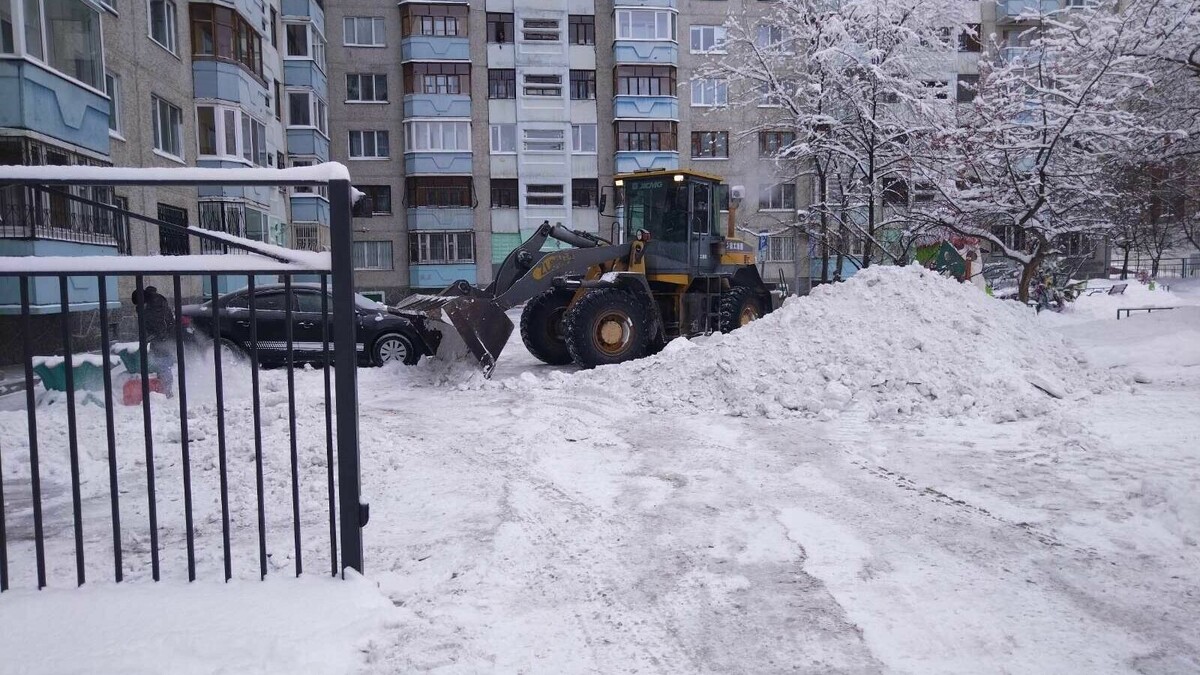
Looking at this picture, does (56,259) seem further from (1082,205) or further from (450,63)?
(450,63)

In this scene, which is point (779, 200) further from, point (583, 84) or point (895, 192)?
point (895, 192)

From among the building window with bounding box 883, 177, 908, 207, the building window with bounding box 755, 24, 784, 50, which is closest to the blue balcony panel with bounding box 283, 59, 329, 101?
the building window with bounding box 755, 24, 784, 50

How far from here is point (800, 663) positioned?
3.46 meters

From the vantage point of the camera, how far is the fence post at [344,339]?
3.60 metres

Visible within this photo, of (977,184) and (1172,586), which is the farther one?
(977,184)

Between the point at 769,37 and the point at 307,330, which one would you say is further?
the point at 769,37

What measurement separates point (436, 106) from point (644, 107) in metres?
9.31

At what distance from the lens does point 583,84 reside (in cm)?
3966

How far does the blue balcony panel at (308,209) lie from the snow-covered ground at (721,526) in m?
23.4

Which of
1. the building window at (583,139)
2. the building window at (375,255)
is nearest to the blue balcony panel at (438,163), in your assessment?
the building window at (375,255)

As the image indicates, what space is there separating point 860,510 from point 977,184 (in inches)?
612

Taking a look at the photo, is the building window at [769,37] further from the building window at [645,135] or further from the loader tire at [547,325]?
the loader tire at [547,325]

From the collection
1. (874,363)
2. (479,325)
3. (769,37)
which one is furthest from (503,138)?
(874,363)

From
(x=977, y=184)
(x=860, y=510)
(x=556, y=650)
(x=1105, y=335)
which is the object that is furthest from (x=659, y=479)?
(x=977, y=184)
